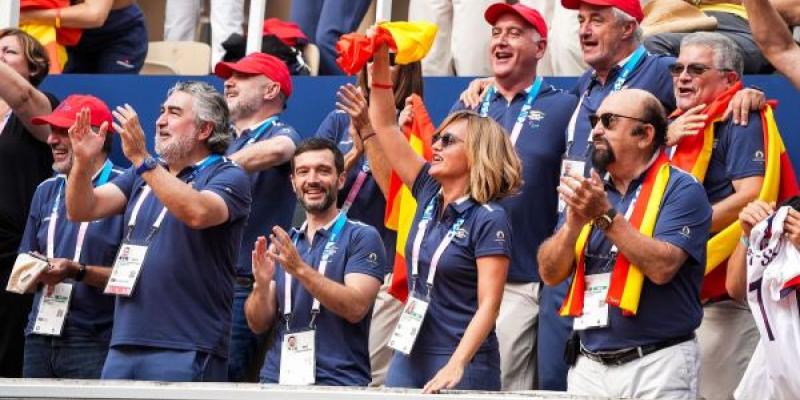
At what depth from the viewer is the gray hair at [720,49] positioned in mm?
7207

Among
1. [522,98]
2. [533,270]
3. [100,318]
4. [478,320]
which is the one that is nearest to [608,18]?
[522,98]

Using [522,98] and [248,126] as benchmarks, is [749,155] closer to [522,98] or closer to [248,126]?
[522,98]

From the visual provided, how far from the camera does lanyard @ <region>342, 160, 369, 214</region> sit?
796cm

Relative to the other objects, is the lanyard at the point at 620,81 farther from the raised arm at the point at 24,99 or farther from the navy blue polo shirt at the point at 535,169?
the raised arm at the point at 24,99

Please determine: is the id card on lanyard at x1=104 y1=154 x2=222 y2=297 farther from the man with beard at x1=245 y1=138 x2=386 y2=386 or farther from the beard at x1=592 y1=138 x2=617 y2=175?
the beard at x1=592 y1=138 x2=617 y2=175

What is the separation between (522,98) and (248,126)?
4.61ft

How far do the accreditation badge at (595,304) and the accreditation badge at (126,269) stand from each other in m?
1.72

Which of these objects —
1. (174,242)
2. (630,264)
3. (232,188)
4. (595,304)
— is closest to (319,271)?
(232,188)

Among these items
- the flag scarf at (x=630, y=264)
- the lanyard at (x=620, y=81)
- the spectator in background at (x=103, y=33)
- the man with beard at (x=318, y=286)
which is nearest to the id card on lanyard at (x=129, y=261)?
the man with beard at (x=318, y=286)

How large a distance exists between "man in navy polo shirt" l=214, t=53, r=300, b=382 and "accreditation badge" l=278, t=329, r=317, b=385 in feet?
2.82

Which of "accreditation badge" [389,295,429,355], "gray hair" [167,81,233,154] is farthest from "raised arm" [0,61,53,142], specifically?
"accreditation badge" [389,295,429,355]

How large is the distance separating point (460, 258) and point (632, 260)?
0.71 metres

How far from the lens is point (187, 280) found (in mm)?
6906

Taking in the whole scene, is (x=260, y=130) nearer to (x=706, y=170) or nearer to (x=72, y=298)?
(x=72, y=298)
